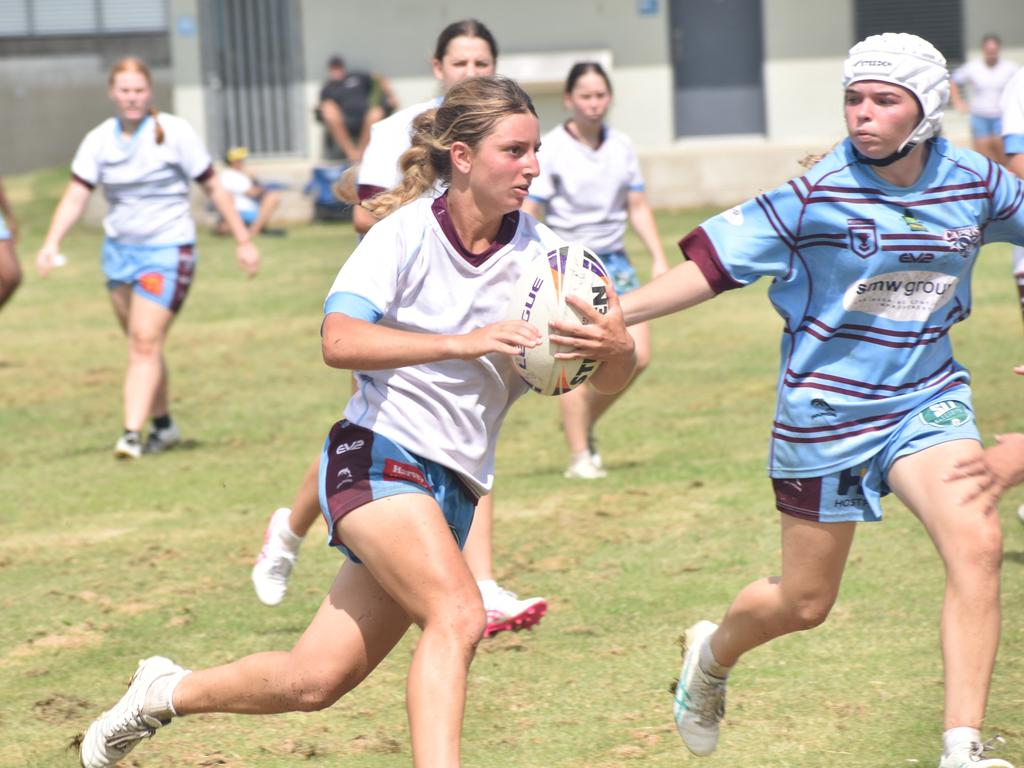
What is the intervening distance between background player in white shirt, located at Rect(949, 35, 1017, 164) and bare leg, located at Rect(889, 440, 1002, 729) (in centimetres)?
1928

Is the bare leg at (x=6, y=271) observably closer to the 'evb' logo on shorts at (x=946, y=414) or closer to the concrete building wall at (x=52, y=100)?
the 'evb' logo on shorts at (x=946, y=414)

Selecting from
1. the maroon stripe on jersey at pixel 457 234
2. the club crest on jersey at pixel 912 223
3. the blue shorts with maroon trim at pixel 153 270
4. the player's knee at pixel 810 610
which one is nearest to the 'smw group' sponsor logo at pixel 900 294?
the club crest on jersey at pixel 912 223

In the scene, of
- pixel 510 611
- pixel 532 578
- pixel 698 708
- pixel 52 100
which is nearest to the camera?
pixel 698 708

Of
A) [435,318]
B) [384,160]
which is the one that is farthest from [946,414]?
[384,160]

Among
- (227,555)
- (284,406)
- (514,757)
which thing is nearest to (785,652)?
(514,757)

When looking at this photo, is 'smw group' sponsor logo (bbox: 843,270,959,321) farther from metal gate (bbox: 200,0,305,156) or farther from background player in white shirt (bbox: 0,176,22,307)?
metal gate (bbox: 200,0,305,156)

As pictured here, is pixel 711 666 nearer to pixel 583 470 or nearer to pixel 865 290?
pixel 865 290

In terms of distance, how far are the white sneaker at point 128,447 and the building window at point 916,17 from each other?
1736cm

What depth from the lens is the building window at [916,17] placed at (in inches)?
981

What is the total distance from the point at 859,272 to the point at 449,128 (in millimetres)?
1190

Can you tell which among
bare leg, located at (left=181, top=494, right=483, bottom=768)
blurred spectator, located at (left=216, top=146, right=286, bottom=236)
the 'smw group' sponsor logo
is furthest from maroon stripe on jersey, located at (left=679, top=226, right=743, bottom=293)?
blurred spectator, located at (left=216, top=146, right=286, bottom=236)

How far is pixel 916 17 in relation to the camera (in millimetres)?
25016

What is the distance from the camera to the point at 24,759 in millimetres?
5164

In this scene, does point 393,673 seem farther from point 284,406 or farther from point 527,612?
point 284,406
